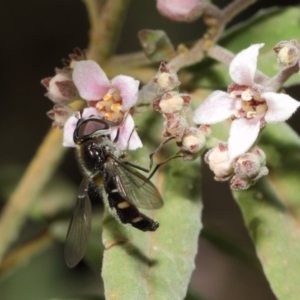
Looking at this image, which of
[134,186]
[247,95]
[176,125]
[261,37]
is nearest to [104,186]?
[134,186]

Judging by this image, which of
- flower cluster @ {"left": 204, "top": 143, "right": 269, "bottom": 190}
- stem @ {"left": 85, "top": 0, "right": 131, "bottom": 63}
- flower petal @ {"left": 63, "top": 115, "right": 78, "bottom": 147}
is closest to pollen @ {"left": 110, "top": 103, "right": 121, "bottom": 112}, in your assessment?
flower petal @ {"left": 63, "top": 115, "right": 78, "bottom": 147}

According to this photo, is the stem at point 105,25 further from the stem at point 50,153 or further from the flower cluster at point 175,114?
the flower cluster at point 175,114

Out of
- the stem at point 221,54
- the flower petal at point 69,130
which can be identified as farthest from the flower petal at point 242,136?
the flower petal at point 69,130

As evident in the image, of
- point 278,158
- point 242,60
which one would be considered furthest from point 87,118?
point 278,158

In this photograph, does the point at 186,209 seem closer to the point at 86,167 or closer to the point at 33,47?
the point at 86,167

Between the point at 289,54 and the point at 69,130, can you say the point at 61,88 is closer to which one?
the point at 69,130

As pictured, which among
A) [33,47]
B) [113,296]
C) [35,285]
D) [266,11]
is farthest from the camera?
[33,47]

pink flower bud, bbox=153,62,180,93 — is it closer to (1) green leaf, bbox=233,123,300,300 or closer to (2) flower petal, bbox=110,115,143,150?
(2) flower petal, bbox=110,115,143,150

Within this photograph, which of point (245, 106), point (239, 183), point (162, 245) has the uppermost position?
point (245, 106)
